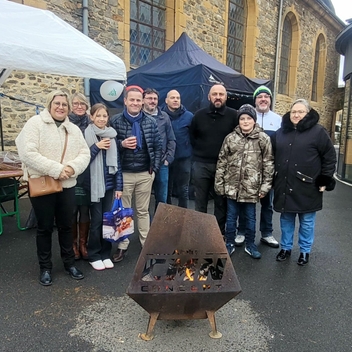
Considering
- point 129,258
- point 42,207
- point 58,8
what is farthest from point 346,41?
point 42,207

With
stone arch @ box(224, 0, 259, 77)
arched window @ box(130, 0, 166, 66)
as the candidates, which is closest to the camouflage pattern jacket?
arched window @ box(130, 0, 166, 66)

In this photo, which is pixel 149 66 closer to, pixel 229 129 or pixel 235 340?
pixel 229 129

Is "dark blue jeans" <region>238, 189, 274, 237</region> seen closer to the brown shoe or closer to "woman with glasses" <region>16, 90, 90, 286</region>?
the brown shoe

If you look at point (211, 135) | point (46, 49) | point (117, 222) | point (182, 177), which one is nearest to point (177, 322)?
point (117, 222)

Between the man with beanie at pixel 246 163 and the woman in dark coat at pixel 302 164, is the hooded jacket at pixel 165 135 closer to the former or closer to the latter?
the man with beanie at pixel 246 163

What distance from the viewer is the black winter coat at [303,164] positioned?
348 centimetres

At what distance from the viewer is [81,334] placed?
2486 mm

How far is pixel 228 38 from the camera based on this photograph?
13.4m

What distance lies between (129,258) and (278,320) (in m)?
1.78

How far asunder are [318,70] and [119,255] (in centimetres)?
2039

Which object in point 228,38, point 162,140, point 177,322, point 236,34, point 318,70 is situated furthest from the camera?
point 318,70

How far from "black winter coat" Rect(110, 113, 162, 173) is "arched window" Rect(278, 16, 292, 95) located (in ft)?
48.4

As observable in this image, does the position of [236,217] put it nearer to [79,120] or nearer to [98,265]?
[98,265]

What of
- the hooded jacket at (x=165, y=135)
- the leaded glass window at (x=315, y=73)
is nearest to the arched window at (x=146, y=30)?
the hooded jacket at (x=165, y=135)
